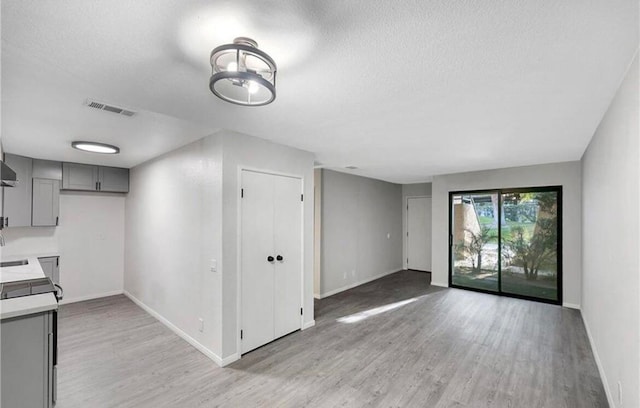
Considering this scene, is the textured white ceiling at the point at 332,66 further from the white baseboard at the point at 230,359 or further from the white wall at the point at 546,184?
the white baseboard at the point at 230,359

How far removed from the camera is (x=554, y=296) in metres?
4.66

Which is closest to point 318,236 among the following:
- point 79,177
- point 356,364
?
point 356,364

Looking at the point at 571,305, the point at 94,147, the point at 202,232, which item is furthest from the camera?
the point at 571,305

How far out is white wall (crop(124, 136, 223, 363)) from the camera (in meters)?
2.92

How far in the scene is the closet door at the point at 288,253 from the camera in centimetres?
339

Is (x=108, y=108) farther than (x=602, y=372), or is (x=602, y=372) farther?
(x=602, y=372)

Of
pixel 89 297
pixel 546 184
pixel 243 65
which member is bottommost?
pixel 89 297

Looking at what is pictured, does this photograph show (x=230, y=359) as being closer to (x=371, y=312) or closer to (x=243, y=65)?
(x=371, y=312)

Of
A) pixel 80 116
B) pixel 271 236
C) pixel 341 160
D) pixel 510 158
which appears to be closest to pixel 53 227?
pixel 80 116

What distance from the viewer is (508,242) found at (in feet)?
16.8

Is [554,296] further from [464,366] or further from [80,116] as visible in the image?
[80,116]

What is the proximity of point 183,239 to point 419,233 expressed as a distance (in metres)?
5.95

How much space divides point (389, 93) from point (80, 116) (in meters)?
2.71

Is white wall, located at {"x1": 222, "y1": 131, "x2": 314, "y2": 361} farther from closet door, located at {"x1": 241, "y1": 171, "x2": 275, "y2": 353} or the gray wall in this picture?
the gray wall
